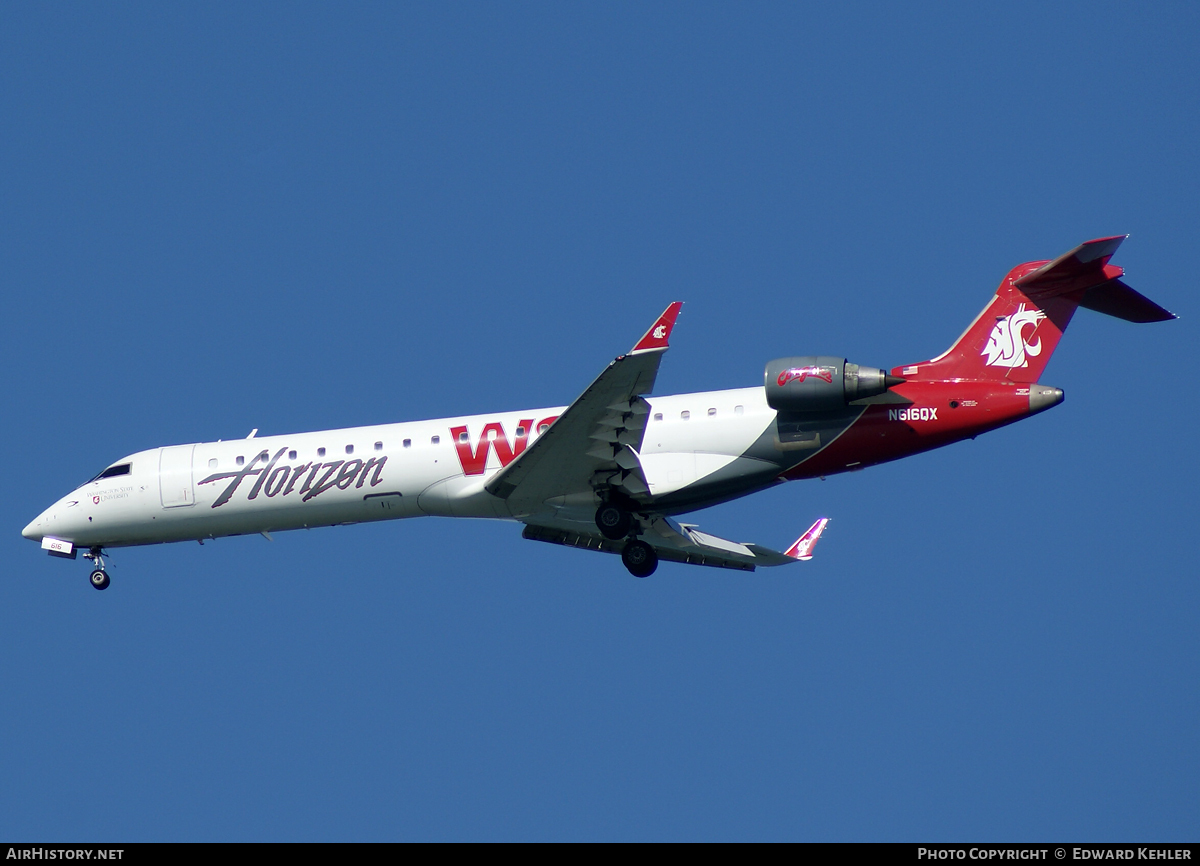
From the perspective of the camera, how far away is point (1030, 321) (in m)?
24.4

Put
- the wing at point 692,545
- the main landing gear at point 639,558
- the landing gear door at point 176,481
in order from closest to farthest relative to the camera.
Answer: the main landing gear at point 639,558 < the landing gear door at point 176,481 < the wing at point 692,545

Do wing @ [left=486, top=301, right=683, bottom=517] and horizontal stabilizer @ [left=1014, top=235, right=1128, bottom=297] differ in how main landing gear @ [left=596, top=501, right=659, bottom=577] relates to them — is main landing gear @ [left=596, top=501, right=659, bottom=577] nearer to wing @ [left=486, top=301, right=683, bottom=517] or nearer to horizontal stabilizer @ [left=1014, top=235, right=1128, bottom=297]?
wing @ [left=486, top=301, right=683, bottom=517]

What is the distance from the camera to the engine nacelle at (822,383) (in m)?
23.2

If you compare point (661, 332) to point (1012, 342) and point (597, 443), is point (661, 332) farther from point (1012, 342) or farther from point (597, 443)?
point (1012, 342)

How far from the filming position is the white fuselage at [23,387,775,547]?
24.5 metres

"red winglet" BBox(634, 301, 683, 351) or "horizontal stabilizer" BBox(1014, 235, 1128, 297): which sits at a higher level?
"horizontal stabilizer" BBox(1014, 235, 1128, 297)

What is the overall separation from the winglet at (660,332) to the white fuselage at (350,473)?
10.1 feet

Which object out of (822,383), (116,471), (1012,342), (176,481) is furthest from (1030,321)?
(116,471)

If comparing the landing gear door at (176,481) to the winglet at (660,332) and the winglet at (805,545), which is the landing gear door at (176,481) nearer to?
the winglet at (660,332)

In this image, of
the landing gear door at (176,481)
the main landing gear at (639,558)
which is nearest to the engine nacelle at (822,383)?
the main landing gear at (639,558)

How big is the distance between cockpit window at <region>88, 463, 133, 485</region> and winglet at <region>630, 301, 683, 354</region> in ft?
36.6

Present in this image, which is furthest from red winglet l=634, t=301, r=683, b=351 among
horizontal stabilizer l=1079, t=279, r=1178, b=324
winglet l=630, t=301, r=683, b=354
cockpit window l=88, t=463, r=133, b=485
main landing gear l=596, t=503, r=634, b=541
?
cockpit window l=88, t=463, r=133, b=485
